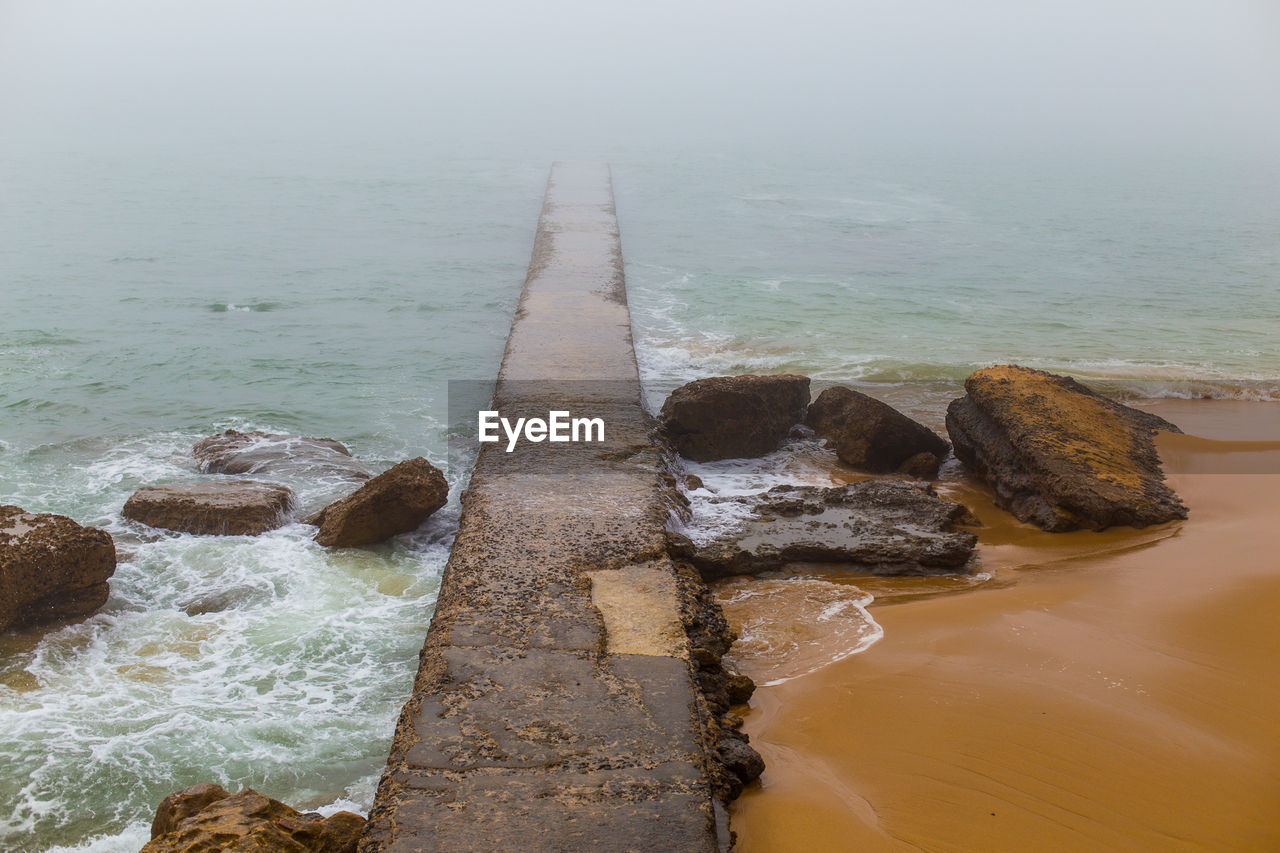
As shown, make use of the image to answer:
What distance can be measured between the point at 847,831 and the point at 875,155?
110 feet

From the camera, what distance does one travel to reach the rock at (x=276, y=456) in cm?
763

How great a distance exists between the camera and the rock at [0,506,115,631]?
5.23m

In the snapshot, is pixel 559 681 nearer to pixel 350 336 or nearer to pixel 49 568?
pixel 49 568

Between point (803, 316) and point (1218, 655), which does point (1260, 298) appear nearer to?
point (803, 316)

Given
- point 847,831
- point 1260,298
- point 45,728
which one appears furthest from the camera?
point 1260,298

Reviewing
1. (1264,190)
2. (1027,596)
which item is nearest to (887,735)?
(1027,596)

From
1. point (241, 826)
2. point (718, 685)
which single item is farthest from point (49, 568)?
point (718, 685)

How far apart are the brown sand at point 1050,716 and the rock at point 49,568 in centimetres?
355

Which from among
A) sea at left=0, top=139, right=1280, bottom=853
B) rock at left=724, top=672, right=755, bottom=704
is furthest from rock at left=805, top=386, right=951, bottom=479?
rock at left=724, top=672, right=755, bottom=704

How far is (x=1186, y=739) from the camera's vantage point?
4000mm

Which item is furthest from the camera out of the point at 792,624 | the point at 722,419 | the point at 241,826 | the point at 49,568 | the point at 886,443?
the point at 722,419

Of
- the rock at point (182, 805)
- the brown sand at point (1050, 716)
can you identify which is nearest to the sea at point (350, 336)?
the rock at point (182, 805)

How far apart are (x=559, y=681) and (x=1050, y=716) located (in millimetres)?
1927

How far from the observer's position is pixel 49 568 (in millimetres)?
5367
